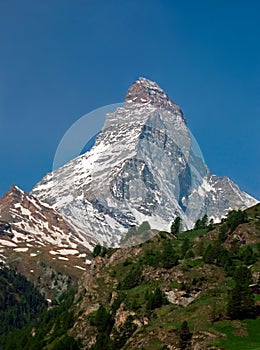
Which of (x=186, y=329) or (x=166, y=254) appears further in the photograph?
(x=166, y=254)

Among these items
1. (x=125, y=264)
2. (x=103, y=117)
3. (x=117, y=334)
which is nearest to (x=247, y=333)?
(x=117, y=334)

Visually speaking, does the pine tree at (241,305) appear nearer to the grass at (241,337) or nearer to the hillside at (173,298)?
the hillside at (173,298)

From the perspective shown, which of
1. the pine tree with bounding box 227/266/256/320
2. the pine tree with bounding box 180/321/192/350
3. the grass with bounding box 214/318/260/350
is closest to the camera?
the grass with bounding box 214/318/260/350

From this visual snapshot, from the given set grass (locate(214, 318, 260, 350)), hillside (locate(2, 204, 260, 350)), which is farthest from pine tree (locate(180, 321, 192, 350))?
grass (locate(214, 318, 260, 350))

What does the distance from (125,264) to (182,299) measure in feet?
148

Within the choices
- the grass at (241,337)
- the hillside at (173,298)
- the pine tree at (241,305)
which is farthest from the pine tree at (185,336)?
the pine tree at (241,305)

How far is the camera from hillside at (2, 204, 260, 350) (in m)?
72.4

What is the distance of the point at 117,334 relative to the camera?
9531cm

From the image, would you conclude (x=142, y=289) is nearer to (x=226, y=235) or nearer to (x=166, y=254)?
(x=166, y=254)

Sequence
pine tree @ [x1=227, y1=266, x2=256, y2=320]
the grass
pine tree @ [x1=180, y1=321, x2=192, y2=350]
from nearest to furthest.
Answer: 1. the grass
2. pine tree @ [x1=180, y1=321, x2=192, y2=350]
3. pine tree @ [x1=227, y1=266, x2=256, y2=320]

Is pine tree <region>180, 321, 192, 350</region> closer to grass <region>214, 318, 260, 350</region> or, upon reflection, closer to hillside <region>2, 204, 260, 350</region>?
hillside <region>2, 204, 260, 350</region>

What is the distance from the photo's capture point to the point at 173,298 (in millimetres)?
104062

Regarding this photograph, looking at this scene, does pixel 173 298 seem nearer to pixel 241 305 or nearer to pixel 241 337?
pixel 241 305

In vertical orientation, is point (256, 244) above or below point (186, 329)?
above
